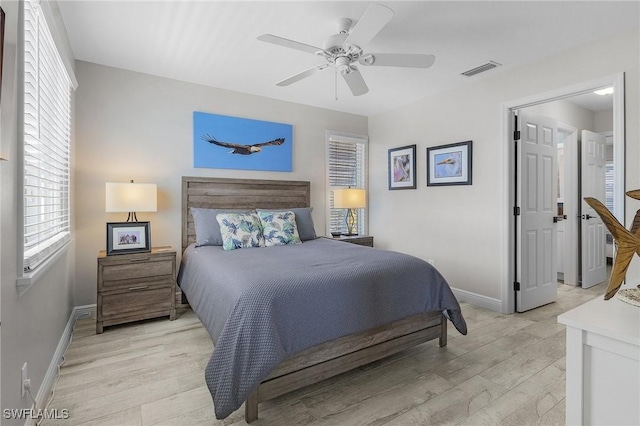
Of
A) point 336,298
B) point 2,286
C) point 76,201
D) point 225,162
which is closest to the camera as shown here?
point 2,286

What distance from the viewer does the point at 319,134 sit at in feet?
15.5

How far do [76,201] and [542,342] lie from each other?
453cm

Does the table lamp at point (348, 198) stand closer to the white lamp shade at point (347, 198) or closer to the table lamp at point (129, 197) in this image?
the white lamp shade at point (347, 198)

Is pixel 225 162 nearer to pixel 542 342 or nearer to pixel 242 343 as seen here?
pixel 242 343

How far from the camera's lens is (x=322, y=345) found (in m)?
2.00

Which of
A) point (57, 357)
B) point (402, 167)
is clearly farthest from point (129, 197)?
point (402, 167)

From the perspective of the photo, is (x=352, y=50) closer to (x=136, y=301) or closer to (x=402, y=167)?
(x=402, y=167)

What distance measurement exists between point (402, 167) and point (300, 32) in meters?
2.52

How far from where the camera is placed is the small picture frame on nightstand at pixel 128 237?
3.07m

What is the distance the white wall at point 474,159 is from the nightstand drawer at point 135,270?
310 cm

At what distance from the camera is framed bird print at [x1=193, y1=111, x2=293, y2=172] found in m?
3.83

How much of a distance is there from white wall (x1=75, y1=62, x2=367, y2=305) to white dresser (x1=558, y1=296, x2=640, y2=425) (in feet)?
12.0

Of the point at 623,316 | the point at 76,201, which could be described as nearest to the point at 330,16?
the point at 623,316

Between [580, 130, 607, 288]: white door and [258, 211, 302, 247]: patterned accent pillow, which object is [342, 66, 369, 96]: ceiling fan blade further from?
[580, 130, 607, 288]: white door
